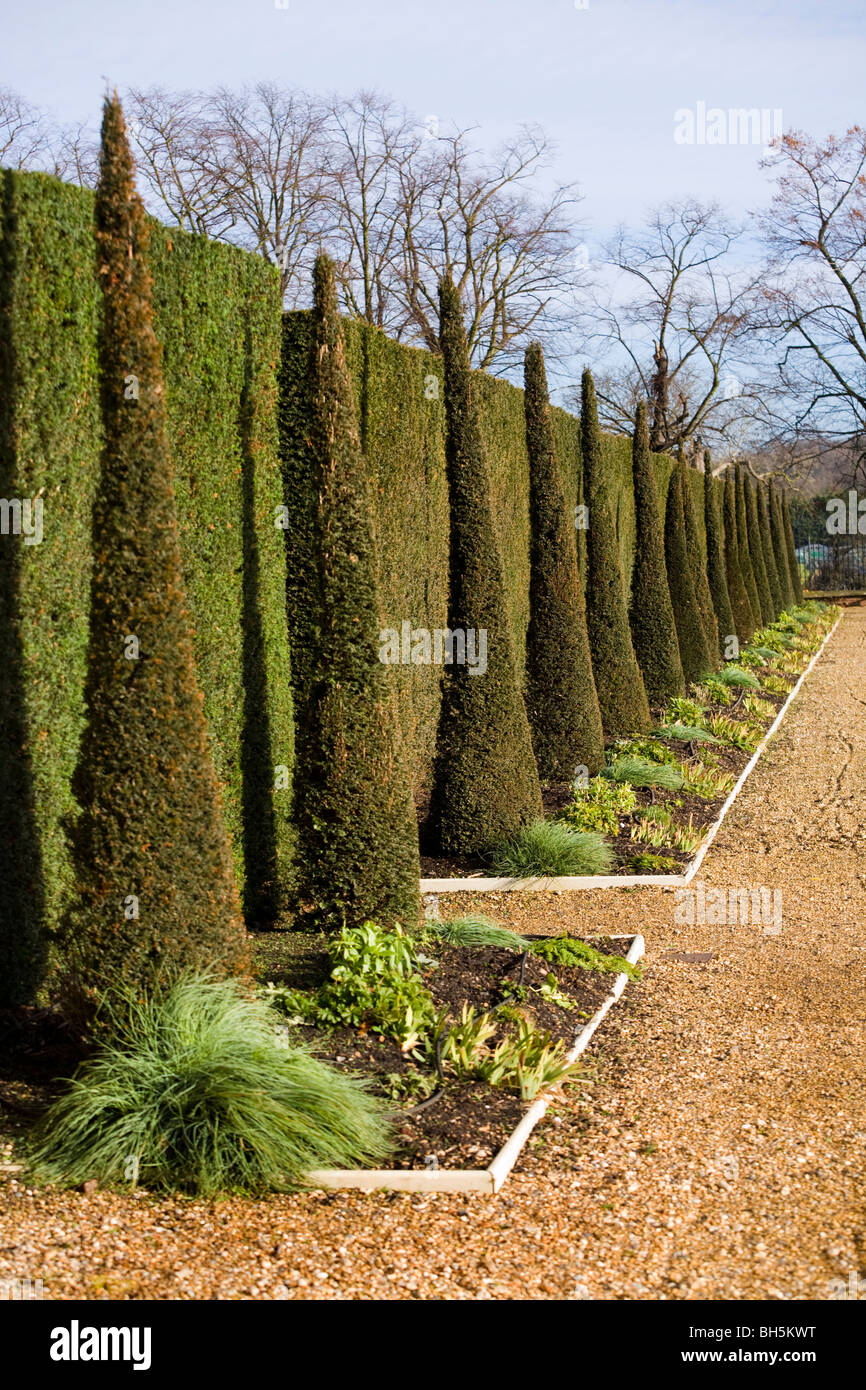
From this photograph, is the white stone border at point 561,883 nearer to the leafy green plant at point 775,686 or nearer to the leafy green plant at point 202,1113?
the leafy green plant at point 202,1113

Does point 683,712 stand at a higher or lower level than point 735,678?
→ lower

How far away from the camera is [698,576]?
19547 mm

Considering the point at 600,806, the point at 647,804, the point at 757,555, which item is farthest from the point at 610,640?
the point at 757,555

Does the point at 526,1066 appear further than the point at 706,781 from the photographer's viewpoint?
No

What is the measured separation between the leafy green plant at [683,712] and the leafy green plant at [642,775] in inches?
126

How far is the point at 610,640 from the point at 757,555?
1923cm

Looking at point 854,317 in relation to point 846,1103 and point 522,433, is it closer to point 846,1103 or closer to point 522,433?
point 522,433

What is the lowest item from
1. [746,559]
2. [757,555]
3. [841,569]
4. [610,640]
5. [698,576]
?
[610,640]

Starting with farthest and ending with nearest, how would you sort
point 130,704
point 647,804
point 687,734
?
point 687,734 < point 647,804 < point 130,704

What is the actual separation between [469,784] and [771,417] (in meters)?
33.7

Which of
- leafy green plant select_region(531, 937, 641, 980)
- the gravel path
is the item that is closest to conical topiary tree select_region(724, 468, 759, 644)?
leafy green plant select_region(531, 937, 641, 980)

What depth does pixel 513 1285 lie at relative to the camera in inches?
132

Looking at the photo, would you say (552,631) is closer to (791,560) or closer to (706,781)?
(706,781)

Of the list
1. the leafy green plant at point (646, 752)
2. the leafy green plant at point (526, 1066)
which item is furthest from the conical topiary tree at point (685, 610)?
the leafy green plant at point (526, 1066)
